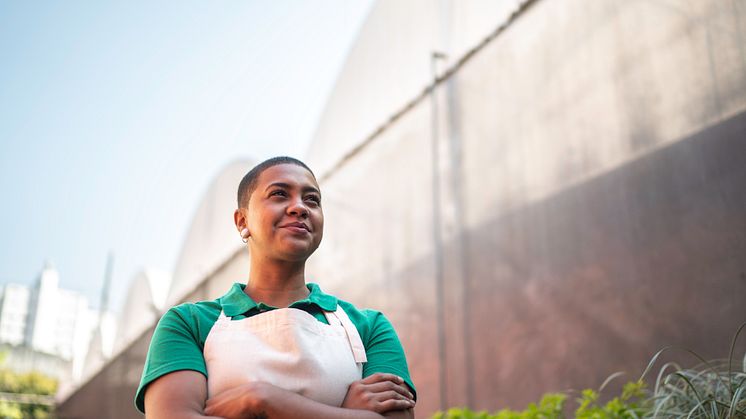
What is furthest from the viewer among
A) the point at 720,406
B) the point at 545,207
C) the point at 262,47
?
the point at 262,47

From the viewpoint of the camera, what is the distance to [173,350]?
4.21ft

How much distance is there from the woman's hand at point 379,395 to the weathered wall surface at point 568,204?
1563 mm

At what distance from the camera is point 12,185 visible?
20109mm

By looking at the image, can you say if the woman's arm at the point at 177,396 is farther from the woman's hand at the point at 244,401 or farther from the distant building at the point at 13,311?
the distant building at the point at 13,311

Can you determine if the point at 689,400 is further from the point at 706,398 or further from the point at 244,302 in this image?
the point at 244,302

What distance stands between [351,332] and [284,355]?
0.54 feet

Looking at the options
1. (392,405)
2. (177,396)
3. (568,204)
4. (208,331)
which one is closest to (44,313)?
(568,204)

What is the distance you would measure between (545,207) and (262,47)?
21.8 feet

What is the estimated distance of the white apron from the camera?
4.16ft

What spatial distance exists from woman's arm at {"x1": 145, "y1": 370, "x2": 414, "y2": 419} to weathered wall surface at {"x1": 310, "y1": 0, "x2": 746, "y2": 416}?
164 centimetres

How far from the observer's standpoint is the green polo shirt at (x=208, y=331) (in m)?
1.28

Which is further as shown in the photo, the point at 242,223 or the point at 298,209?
the point at 242,223

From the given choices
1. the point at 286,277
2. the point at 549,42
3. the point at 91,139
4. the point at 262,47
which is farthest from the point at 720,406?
the point at 91,139

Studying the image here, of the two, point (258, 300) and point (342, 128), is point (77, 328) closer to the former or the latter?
point (342, 128)
